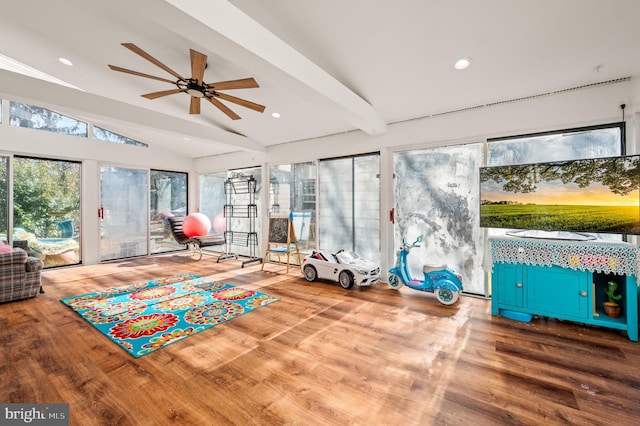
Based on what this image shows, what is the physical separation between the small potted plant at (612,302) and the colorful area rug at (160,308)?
11.9 feet

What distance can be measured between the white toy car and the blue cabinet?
64.3 inches

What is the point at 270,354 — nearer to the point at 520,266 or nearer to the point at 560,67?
the point at 520,266

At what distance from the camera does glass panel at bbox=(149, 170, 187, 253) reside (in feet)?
23.3

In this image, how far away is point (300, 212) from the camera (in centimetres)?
586

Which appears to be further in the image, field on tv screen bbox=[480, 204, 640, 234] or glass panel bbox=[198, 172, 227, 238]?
glass panel bbox=[198, 172, 227, 238]

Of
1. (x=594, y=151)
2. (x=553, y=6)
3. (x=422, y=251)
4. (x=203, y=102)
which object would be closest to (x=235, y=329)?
(x=422, y=251)

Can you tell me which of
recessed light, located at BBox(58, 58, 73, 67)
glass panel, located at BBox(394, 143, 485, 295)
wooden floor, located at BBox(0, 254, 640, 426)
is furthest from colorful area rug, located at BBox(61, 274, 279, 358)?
recessed light, located at BBox(58, 58, 73, 67)

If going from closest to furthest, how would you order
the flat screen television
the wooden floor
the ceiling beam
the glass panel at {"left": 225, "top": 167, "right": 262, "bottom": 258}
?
the wooden floor, the ceiling beam, the flat screen television, the glass panel at {"left": 225, "top": 167, "right": 262, "bottom": 258}

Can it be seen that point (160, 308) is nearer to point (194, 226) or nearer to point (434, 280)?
point (194, 226)

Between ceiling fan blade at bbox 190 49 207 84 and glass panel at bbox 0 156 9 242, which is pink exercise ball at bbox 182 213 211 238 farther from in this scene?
ceiling fan blade at bbox 190 49 207 84

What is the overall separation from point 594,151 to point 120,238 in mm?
8640

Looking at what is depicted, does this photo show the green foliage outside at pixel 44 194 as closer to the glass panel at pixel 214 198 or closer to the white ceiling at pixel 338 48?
the white ceiling at pixel 338 48

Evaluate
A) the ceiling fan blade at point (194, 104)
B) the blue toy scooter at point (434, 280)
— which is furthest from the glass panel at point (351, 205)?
the ceiling fan blade at point (194, 104)

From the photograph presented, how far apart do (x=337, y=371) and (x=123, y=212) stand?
6622 millimetres
